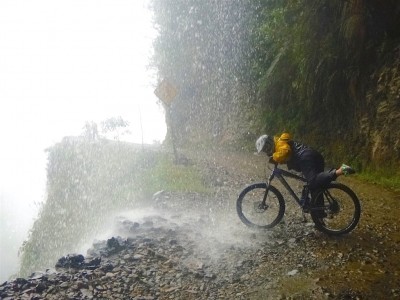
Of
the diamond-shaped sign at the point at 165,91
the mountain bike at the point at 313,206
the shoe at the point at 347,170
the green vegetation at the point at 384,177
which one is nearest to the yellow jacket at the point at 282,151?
the mountain bike at the point at 313,206

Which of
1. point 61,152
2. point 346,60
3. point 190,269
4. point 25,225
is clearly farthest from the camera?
point 25,225

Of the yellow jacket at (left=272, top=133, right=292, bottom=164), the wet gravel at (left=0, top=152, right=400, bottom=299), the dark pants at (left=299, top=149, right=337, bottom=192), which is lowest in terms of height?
the wet gravel at (left=0, top=152, right=400, bottom=299)

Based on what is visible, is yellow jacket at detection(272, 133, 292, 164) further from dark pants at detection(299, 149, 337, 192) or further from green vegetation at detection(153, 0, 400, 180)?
green vegetation at detection(153, 0, 400, 180)

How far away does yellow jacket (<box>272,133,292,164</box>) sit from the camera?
704cm

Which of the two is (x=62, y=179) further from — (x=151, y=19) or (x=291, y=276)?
(x=291, y=276)

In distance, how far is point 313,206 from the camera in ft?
23.9

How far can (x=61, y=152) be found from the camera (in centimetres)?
3234

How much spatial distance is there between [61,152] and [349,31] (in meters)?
28.0

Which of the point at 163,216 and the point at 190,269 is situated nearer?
the point at 190,269

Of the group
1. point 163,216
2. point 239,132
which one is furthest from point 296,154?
point 239,132

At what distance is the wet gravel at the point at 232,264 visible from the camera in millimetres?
5574

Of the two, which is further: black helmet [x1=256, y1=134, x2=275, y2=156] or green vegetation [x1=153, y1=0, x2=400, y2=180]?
green vegetation [x1=153, y1=0, x2=400, y2=180]

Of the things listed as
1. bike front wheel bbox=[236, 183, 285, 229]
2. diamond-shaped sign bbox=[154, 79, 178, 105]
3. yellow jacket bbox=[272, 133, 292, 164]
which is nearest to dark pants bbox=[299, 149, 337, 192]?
yellow jacket bbox=[272, 133, 292, 164]

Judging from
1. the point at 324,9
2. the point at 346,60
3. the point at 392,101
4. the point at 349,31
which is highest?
the point at 324,9
